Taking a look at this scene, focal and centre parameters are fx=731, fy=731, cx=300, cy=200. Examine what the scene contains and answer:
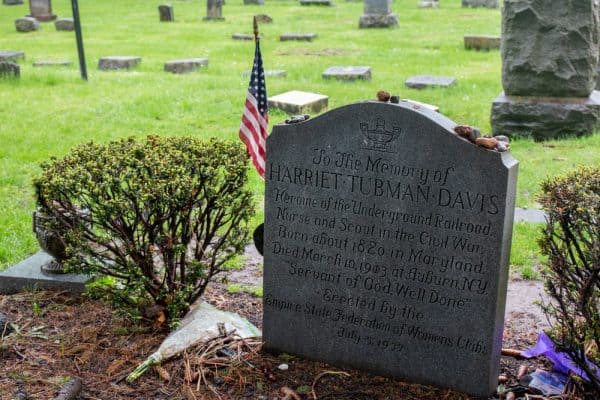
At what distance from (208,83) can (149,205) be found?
30.4 ft

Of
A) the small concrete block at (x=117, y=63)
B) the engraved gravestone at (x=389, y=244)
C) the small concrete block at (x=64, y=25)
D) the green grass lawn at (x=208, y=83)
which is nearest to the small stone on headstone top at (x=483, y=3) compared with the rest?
the green grass lawn at (x=208, y=83)

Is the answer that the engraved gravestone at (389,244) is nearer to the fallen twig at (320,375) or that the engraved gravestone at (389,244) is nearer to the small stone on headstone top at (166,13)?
the fallen twig at (320,375)

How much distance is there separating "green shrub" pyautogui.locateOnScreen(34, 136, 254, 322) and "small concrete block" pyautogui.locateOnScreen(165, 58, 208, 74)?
10.6m

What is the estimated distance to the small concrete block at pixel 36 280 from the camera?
5.57m

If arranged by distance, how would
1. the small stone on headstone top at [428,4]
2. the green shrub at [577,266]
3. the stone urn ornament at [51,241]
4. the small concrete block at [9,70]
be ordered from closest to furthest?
the green shrub at [577,266], the stone urn ornament at [51,241], the small concrete block at [9,70], the small stone on headstone top at [428,4]

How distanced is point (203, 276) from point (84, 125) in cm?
657

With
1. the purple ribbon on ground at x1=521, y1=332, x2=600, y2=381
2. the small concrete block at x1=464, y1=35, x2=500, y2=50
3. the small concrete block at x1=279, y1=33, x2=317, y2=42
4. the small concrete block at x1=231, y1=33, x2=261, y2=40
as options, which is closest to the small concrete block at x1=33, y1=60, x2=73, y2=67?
the small concrete block at x1=231, y1=33, x2=261, y2=40

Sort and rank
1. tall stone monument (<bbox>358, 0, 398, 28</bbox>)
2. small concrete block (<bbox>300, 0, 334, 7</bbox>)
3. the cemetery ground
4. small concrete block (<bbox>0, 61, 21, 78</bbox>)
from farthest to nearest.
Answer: small concrete block (<bbox>300, 0, 334, 7</bbox>), tall stone monument (<bbox>358, 0, 398, 28</bbox>), small concrete block (<bbox>0, 61, 21, 78</bbox>), the cemetery ground

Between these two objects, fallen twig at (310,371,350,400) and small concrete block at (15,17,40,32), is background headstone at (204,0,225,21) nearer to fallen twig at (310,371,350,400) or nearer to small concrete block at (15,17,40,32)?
small concrete block at (15,17,40,32)

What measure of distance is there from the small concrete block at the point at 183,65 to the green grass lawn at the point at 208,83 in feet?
1.06

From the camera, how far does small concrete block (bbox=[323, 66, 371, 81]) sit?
13.5m

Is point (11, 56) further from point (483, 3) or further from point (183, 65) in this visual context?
point (483, 3)

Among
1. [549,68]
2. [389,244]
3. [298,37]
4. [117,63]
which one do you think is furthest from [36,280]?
[298,37]

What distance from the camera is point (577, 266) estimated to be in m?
3.97
